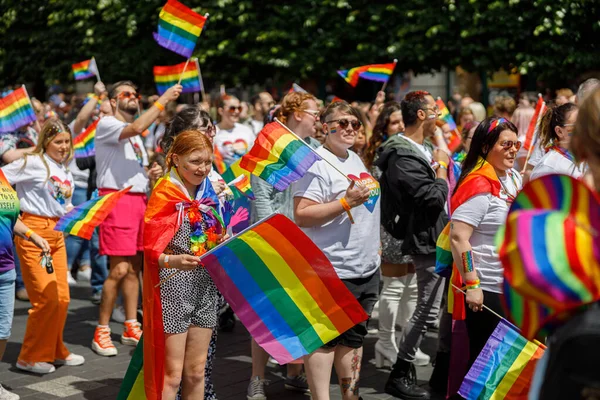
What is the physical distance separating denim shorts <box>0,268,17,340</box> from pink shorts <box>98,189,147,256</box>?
1.50m

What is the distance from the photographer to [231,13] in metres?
18.0

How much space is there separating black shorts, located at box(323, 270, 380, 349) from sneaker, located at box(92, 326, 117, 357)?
2.65 m

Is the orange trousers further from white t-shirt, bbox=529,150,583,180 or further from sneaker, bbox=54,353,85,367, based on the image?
white t-shirt, bbox=529,150,583,180

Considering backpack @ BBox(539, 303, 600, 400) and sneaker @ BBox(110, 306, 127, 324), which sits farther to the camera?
sneaker @ BBox(110, 306, 127, 324)

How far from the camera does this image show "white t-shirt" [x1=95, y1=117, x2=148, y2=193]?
701 centimetres

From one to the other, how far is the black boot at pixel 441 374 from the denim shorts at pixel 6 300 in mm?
2929

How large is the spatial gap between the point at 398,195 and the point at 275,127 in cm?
117

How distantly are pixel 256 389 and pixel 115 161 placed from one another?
8.05 feet

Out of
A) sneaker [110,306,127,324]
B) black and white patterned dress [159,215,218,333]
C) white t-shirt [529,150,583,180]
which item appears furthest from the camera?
sneaker [110,306,127,324]

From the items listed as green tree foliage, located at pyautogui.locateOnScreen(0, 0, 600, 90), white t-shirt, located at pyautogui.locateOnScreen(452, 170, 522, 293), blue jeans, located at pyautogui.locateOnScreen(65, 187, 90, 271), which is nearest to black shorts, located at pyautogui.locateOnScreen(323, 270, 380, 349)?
white t-shirt, located at pyautogui.locateOnScreen(452, 170, 522, 293)

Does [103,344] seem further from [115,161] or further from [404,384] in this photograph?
[404,384]

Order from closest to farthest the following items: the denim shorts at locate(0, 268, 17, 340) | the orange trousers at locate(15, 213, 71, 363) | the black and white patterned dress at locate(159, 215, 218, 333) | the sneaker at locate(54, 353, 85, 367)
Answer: the black and white patterned dress at locate(159, 215, 218, 333) < the denim shorts at locate(0, 268, 17, 340) < the orange trousers at locate(15, 213, 71, 363) < the sneaker at locate(54, 353, 85, 367)

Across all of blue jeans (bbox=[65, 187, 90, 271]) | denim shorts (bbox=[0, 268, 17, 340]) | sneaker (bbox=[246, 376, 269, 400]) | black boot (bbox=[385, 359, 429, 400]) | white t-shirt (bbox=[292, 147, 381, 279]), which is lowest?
blue jeans (bbox=[65, 187, 90, 271])

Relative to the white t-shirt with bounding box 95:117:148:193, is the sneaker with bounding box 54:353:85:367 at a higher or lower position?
lower
